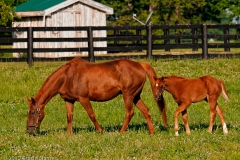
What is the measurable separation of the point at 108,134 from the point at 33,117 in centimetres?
145

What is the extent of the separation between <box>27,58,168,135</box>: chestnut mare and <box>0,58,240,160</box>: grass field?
0.54 meters

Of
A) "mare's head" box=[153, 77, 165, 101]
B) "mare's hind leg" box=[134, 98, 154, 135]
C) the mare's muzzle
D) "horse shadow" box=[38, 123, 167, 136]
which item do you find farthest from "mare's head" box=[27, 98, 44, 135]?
"mare's head" box=[153, 77, 165, 101]

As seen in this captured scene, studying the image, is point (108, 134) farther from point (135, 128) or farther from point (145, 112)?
point (135, 128)

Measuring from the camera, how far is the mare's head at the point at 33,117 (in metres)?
12.0

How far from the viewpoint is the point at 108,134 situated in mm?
11898

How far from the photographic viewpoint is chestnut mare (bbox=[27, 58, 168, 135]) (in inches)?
491

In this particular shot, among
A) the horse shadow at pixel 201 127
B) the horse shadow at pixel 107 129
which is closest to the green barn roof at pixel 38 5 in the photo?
the horse shadow at pixel 107 129

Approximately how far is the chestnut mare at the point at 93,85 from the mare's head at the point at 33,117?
0.08ft

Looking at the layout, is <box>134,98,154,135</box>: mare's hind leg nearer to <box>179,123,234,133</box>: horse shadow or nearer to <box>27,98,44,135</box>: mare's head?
<box>179,123,234,133</box>: horse shadow

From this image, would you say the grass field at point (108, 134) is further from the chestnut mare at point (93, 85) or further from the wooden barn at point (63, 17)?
the wooden barn at point (63, 17)

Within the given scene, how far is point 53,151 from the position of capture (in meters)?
10.1

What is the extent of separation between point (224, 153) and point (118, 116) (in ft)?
21.1

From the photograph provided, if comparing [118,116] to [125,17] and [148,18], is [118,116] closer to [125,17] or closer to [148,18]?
[148,18]

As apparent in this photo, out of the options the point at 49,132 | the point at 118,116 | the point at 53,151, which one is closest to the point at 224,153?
the point at 53,151
